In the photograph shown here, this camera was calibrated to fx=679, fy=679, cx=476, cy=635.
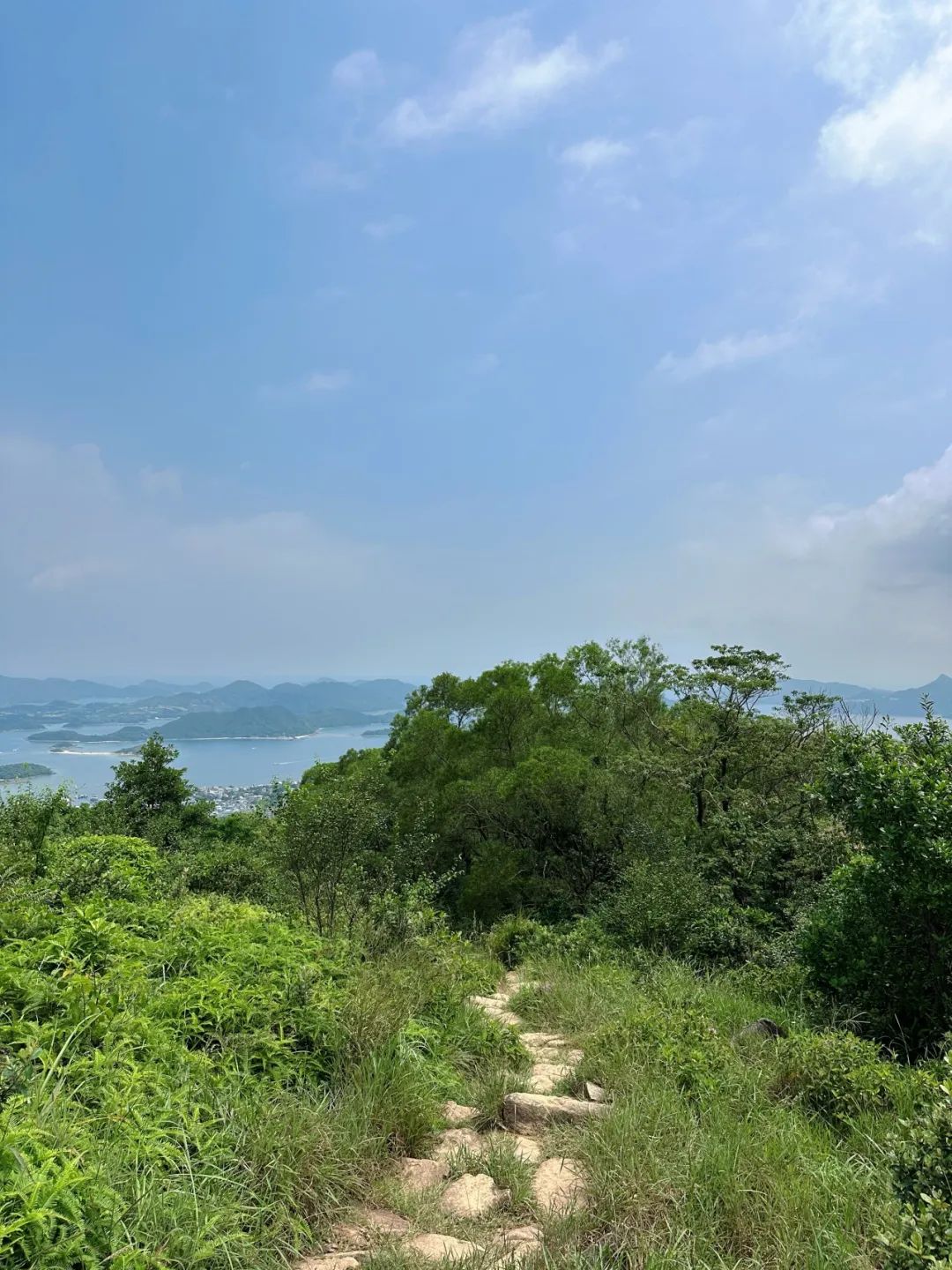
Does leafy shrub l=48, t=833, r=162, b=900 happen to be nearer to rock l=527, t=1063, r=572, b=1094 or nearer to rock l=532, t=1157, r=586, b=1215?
rock l=527, t=1063, r=572, b=1094

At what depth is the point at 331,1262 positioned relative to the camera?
2.57 metres

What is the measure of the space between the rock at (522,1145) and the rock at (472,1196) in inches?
8.4

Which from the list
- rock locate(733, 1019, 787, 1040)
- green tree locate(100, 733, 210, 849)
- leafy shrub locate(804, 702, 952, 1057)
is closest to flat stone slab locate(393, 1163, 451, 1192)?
rock locate(733, 1019, 787, 1040)

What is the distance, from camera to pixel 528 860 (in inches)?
626

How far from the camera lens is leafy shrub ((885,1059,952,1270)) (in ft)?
6.55

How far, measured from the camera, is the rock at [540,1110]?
146 inches

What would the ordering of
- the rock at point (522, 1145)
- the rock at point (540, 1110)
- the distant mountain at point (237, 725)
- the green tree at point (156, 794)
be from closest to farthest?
the rock at point (522, 1145) → the rock at point (540, 1110) → the green tree at point (156, 794) → the distant mountain at point (237, 725)

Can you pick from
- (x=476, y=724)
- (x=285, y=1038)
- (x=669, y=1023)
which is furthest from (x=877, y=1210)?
(x=476, y=724)

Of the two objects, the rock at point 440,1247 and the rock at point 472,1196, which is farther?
the rock at point 472,1196

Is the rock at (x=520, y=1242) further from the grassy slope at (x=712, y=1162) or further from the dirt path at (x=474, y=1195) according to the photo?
the grassy slope at (x=712, y=1162)

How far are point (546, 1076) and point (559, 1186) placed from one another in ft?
4.79

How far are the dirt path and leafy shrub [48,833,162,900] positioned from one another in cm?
335

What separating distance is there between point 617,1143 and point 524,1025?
2.74 meters

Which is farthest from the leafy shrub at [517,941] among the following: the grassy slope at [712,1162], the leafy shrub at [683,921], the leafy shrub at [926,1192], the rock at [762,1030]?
the leafy shrub at [926,1192]
